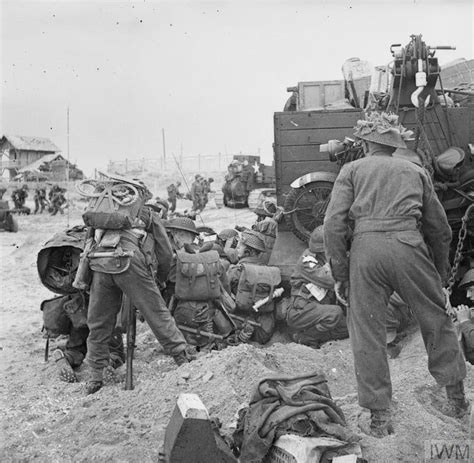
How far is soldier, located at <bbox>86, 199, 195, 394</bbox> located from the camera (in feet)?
18.6

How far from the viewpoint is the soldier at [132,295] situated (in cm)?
568

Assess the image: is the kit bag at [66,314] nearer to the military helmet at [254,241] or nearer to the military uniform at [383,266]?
the military helmet at [254,241]

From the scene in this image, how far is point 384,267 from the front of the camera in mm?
4055

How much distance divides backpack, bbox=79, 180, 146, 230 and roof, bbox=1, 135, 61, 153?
4247cm

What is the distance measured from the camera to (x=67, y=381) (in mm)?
6062

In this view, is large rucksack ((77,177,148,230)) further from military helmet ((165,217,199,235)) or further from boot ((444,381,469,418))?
boot ((444,381,469,418))

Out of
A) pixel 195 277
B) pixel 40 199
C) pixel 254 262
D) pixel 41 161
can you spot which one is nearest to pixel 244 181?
pixel 40 199

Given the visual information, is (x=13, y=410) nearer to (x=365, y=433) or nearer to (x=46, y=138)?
(x=365, y=433)

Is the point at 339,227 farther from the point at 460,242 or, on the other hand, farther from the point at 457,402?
the point at 460,242

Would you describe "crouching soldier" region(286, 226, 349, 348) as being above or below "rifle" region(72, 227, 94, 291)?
below

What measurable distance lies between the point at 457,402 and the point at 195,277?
3.24 m

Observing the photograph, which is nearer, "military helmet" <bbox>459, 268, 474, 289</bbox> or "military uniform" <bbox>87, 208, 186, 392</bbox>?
"military uniform" <bbox>87, 208, 186, 392</bbox>

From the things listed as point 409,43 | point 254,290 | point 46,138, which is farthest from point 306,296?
point 46,138

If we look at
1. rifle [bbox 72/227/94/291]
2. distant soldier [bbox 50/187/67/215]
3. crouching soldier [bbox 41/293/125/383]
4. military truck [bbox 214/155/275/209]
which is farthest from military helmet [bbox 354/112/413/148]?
distant soldier [bbox 50/187/67/215]
